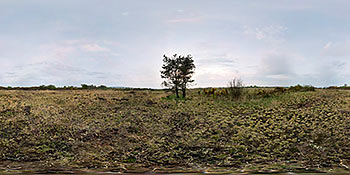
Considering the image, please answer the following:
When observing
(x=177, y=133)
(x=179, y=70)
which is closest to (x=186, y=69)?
(x=179, y=70)

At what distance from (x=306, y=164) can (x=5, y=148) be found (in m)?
7.35

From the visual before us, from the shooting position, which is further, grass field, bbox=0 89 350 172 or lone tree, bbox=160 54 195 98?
lone tree, bbox=160 54 195 98

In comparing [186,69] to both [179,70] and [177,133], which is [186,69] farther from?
[177,133]

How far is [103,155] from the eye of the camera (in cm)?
705

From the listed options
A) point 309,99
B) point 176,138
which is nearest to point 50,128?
point 176,138

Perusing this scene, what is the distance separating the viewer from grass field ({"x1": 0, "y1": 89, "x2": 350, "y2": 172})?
6.79 meters

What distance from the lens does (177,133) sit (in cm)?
889

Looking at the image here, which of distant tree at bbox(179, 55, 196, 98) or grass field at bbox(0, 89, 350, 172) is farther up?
distant tree at bbox(179, 55, 196, 98)

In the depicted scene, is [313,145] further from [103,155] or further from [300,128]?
[103,155]

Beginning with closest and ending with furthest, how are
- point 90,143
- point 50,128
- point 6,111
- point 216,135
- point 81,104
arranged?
1. point 90,143
2. point 216,135
3. point 50,128
4. point 6,111
5. point 81,104

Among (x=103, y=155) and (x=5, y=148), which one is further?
(x=5, y=148)

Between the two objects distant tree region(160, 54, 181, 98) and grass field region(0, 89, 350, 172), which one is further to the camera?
distant tree region(160, 54, 181, 98)

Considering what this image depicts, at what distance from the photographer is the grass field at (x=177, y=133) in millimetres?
6793

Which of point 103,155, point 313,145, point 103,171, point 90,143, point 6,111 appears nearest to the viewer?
point 103,171
